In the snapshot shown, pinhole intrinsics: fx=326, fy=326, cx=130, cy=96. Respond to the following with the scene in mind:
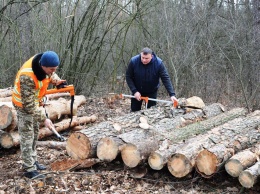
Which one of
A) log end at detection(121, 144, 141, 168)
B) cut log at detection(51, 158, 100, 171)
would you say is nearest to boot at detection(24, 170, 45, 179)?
cut log at detection(51, 158, 100, 171)

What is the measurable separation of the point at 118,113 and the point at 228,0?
6.80 meters

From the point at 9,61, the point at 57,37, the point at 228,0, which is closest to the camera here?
the point at 57,37

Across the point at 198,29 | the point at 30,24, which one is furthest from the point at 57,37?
the point at 198,29

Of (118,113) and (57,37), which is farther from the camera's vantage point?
(57,37)

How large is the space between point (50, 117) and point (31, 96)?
2.26 metres

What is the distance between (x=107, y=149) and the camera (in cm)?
454

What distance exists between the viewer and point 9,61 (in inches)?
386

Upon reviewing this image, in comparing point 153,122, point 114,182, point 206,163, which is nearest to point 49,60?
point 114,182

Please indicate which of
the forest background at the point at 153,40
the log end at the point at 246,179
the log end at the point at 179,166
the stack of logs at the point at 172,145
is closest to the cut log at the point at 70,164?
the stack of logs at the point at 172,145

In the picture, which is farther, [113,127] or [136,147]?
[113,127]

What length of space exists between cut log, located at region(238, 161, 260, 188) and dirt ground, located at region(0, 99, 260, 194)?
0.82 ft

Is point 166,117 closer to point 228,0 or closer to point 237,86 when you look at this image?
point 237,86

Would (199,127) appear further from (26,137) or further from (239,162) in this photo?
(26,137)

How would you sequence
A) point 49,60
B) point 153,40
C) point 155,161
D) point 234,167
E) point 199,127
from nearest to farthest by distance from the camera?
point 49,60
point 234,167
point 155,161
point 199,127
point 153,40
